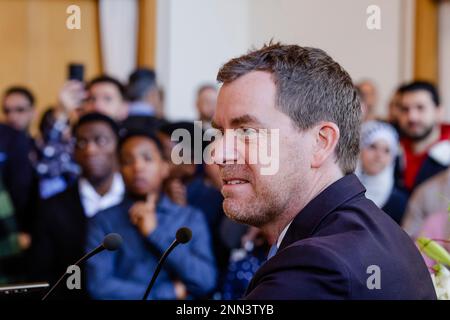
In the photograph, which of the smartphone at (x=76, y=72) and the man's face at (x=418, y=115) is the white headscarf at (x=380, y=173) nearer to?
the man's face at (x=418, y=115)

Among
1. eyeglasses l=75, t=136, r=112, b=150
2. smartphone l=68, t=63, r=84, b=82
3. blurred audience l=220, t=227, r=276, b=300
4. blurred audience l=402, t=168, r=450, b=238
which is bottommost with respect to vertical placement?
blurred audience l=220, t=227, r=276, b=300

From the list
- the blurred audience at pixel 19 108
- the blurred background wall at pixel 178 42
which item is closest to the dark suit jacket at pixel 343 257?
the blurred audience at pixel 19 108

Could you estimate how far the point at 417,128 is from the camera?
4.52 meters

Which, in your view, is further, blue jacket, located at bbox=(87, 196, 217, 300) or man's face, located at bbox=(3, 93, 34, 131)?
man's face, located at bbox=(3, 93, 34, 131)

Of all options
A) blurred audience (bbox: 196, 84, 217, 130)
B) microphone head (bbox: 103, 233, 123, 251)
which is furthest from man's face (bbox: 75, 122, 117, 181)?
microphone head (bbox: 103, 233, 123, 251)

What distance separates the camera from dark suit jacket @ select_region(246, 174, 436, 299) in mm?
1179

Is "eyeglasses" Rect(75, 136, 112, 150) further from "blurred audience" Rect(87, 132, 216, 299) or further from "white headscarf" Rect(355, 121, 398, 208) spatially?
"white headscarf" Rect(355, 121, 398, 208)

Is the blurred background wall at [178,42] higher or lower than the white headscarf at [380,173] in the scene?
higher

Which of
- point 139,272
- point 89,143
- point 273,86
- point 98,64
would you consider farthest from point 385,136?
point 98,64

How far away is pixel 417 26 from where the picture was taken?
278 inches

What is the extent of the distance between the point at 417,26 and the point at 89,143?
3972 mm

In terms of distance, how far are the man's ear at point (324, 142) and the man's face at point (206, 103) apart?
4.12m

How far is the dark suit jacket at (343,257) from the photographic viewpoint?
3.87 ft

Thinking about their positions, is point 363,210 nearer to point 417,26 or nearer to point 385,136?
point 385,136
